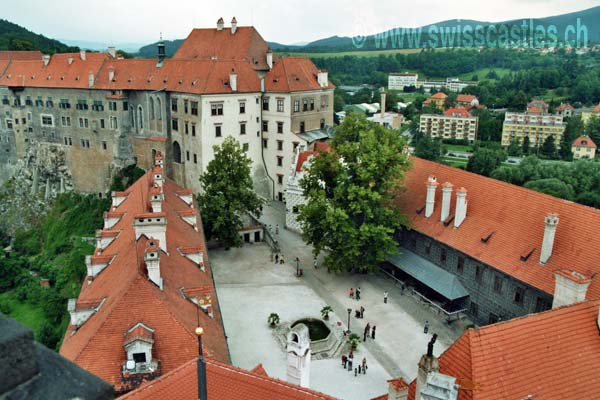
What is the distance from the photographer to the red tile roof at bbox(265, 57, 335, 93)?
158 ft

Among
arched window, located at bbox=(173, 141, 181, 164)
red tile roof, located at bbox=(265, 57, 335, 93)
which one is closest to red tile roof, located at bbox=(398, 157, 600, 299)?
red tile roof, located at bbox=(265, 57, 335, 93)

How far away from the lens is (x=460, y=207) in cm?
2994

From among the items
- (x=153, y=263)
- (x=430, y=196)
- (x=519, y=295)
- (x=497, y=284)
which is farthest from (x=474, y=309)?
(x=153, y=263)

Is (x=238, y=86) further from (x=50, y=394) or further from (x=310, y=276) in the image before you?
(x=50, y=394)

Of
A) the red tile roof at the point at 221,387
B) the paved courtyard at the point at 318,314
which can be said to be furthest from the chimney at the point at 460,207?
the red tile roof at the point at 221,387

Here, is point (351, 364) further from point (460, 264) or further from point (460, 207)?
point (460, 207)

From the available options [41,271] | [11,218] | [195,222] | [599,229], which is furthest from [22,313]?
[599,229]

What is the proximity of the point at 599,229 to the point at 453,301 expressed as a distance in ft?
27.8

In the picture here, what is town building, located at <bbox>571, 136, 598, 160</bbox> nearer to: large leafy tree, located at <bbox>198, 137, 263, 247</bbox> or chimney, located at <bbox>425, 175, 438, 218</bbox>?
chimney, located at <bbox>425, 175, 438, 218</bbox>

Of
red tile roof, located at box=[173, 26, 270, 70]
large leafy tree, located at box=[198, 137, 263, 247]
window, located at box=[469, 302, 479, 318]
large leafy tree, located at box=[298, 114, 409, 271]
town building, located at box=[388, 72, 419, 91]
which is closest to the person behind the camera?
window, located at box=[469, 302, 479, 318]

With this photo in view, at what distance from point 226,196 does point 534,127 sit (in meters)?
80.1

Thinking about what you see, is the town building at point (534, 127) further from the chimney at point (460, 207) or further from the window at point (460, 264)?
the window at point (460, 264)

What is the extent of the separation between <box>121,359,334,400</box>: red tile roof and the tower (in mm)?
1136

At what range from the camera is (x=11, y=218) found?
206 feet
